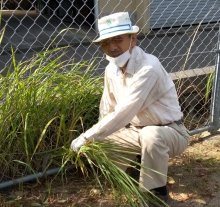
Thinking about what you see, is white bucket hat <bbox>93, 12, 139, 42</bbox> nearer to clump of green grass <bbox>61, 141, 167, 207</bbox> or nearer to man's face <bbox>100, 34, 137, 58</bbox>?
man's face <bbox>100, 34, 137, 58</bbox>

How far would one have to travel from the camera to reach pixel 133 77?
3.12m

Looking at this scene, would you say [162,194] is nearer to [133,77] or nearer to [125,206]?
[125,206]

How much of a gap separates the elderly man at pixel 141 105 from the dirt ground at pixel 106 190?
0.35 metres

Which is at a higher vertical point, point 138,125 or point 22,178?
point 138,125

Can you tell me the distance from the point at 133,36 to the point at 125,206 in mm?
1147

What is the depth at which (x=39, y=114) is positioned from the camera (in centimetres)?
342

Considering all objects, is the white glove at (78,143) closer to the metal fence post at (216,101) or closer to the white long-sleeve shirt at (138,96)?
the white long-sleeve shirt at (138,96)

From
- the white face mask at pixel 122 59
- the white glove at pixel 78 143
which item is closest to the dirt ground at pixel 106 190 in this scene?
the white glove at pixel 78 143

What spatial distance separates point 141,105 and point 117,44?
0.43m


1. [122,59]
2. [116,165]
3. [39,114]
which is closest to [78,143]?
[116,165]

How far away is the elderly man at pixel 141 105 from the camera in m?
3.07

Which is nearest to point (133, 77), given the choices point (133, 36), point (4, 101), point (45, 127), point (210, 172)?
point (133, 36)

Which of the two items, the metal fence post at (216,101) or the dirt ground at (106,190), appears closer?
the dirt ground at (106,190)

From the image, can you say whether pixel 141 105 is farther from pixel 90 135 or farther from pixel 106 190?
pixel 106 190
